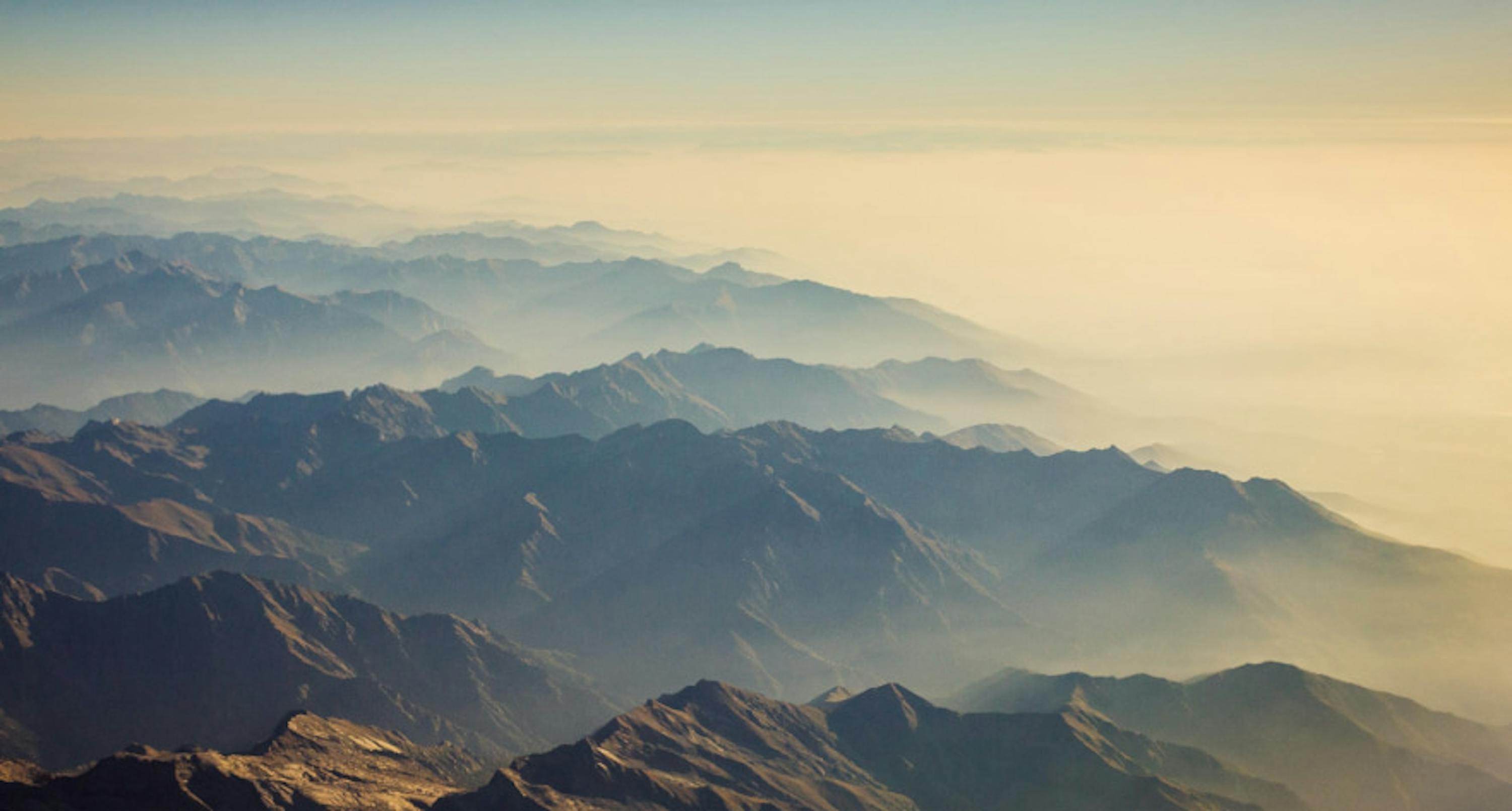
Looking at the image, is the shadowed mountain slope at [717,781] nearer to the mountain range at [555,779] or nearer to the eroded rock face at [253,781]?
the mountain range at [555,779]

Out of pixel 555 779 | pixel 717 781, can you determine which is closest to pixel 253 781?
pixel 555 779

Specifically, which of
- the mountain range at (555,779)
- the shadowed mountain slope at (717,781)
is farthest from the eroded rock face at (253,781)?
the shadowed mountain slope at (717,781)

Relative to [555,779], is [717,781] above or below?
below

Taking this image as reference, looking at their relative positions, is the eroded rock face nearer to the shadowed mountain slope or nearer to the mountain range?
the mountain range

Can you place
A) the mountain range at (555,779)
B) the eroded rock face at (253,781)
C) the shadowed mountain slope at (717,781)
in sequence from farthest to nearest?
the shadowed mountain slope at (717,781), the mountain range at (555,779), the eroded rock face at (253,781)

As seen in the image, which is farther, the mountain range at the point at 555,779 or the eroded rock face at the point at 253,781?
the mountain range at the point at 555,779

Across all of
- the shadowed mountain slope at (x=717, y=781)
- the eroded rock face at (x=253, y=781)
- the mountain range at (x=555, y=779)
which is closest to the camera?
the eroded rock face at (x=253, y=781)

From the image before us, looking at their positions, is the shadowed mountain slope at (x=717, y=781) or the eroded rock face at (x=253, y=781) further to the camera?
the shadowed mountain slope at (x=717, y=781)

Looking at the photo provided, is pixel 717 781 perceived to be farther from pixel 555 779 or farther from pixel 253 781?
pixel 253 781
